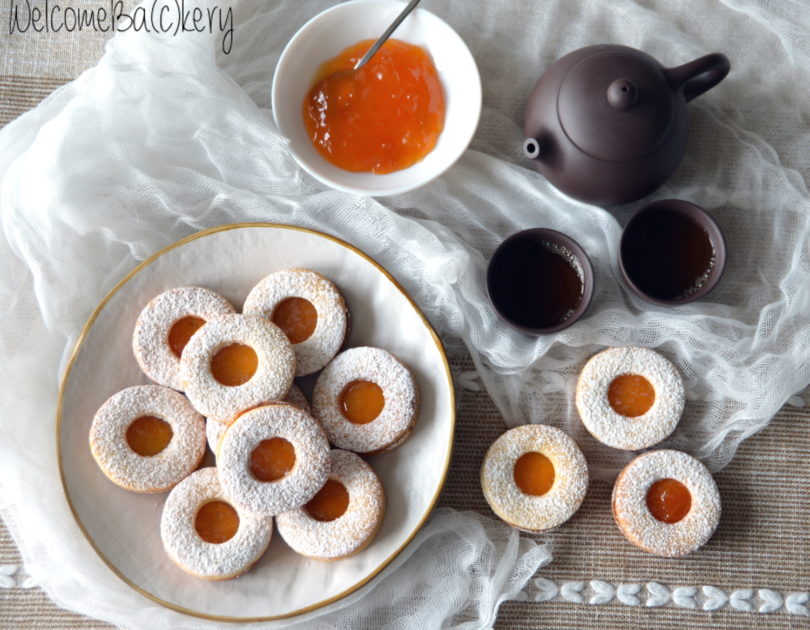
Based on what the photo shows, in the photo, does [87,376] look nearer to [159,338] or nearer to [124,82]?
[159,338]

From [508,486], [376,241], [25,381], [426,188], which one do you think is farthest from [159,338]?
[508,486]

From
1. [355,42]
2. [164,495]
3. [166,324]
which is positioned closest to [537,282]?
[355,42]

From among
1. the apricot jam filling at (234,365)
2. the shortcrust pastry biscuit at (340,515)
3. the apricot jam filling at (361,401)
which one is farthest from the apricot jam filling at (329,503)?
the apricot jam filling at (234,365)

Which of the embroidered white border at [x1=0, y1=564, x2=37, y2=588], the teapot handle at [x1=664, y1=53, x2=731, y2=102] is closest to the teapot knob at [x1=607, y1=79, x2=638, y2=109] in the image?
the teapot handle at [x1=664, y1=53, x2=731, y2=102]

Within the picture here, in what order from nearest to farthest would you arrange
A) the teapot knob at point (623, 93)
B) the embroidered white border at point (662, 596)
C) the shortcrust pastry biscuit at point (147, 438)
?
1. the teapot knob at point (623, 93)
2. the shortcrust pastry biscuit at point (147, 438)
3. the embroidered white border at point (662, 596)

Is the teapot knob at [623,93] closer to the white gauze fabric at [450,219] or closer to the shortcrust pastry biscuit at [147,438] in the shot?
the white gauze fabric at [450,219]

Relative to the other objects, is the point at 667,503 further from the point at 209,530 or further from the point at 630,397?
the point at 209,530
